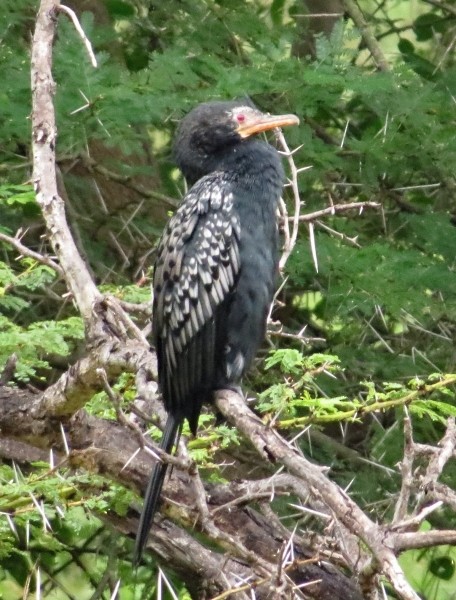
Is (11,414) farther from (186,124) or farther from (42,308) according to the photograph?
(42,308)

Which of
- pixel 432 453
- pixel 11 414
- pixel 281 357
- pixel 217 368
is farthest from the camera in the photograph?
pixel 217 368

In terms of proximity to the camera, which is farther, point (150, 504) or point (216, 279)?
point (216, 279)

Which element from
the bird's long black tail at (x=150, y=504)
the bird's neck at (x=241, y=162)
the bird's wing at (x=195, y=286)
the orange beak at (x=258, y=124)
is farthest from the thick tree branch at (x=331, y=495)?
the orange beak at (x=258, y=124)

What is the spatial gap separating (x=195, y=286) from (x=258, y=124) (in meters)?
0.69

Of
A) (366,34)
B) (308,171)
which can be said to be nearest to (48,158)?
(308,171)

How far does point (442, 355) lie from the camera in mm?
5297

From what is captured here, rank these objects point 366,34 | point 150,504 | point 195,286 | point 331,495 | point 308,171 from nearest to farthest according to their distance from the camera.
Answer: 1. point 331,495
2. point 150,504
3. point 195,286
4. point 308,171
5. point 366,34

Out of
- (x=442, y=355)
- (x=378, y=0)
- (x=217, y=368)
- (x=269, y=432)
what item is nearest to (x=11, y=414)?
(x=217, y=368)

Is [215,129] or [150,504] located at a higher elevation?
[215,129]

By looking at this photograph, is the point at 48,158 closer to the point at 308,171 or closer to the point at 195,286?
the point at 195,286

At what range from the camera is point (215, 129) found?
4.18 metres

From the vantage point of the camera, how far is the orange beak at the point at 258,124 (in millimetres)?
4127

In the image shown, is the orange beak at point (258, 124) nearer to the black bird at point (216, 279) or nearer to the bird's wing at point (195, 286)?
the black bird at point (216, 279)

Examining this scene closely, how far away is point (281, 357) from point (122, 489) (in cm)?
67
